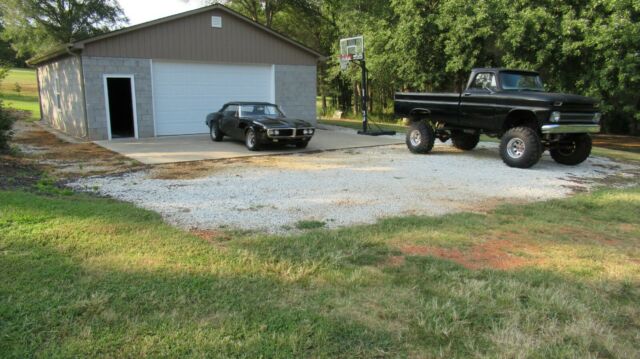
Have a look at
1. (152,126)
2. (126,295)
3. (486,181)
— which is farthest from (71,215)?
(152,126)

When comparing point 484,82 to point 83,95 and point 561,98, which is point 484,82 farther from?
point 83,95

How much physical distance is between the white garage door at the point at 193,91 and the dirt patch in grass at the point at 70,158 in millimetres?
2876

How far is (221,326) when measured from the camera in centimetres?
320

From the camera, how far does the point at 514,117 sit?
10492mm

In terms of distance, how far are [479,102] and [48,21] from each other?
38282mm

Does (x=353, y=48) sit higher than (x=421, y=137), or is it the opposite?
(x=353, y=48)

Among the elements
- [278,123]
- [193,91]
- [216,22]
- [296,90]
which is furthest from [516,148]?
[216,22]

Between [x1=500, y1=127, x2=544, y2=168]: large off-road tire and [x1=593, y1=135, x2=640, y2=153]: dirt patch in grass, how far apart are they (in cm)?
1040

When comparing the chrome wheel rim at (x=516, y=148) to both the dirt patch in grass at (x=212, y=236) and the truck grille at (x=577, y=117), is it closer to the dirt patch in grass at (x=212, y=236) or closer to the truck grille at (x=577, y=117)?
the truck grille at (x=577, y=117)

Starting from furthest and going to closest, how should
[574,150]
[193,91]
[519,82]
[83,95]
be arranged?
[193,91]
[83,95]
[574,150]
[519,82]

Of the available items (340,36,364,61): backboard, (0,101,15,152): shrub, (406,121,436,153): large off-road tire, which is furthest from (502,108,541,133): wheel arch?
(0,101,15,152): shrub

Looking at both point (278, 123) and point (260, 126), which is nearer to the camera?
point (260, 126)

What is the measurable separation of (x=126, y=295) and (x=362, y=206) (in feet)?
12.7

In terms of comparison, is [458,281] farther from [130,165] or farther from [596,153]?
[596,153]
